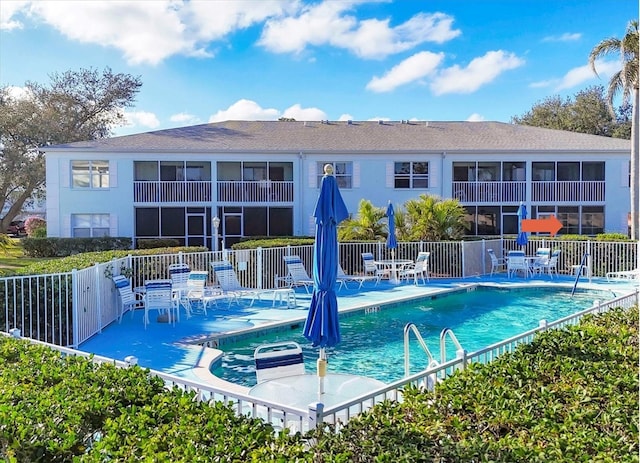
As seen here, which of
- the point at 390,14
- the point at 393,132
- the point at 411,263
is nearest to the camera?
the point at 390,14

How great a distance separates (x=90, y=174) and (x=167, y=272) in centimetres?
1326

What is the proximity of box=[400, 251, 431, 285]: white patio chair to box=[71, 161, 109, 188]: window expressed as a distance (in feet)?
48.5

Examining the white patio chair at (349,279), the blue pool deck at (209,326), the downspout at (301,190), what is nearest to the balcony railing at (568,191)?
the blue pool deck at (209,326)

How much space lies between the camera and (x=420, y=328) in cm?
1217

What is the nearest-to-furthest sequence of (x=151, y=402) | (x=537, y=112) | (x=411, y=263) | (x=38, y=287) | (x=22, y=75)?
1. (x=151, y=402)
2. (x=38, y=287)
3. (x=411, y=263)
4. (x=22, y=75)
5. (x=537, y=112)

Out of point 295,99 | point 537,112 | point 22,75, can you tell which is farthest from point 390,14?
point 537,112

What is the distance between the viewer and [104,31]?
14.9m

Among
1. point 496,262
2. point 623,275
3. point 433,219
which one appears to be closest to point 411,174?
point 433,219

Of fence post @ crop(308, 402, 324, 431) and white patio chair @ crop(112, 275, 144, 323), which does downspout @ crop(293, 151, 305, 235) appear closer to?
white patio chair @ crop(112, 275, 144, 323)

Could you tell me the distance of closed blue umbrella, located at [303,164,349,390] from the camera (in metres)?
7.08

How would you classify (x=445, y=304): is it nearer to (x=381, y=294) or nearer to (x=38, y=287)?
(x=381, y=294)

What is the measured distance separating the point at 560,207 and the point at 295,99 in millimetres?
A: 18251

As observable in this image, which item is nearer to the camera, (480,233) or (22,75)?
(480,233)

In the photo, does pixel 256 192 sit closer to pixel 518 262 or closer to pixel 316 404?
pixel 518 262
